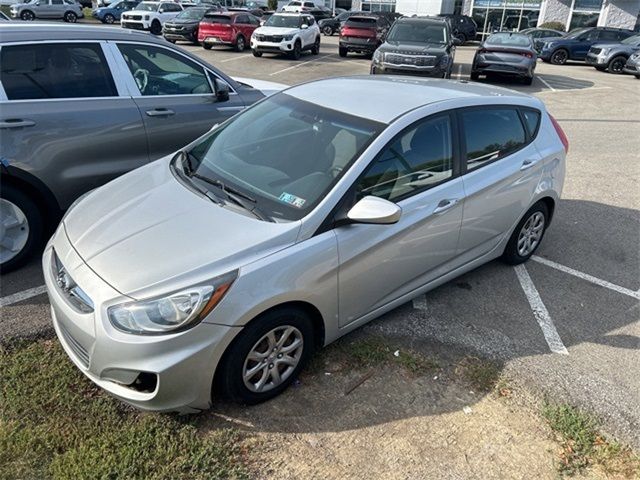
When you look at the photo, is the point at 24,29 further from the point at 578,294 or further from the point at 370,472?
the point at 578,294

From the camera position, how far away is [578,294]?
14.2 feet

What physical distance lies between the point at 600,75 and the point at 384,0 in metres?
29.6

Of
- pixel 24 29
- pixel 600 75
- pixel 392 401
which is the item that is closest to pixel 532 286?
pixel 392 401

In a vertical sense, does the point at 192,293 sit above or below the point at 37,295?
above

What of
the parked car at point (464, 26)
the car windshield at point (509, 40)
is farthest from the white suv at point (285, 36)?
the parked car at point (464, 26)

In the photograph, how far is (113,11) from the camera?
32156mm

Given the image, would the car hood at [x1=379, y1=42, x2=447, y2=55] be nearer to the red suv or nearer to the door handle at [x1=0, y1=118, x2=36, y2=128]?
the red suv

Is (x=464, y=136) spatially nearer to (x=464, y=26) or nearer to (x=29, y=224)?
(x=29, y=224)

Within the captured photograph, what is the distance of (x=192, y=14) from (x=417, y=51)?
45.6ft

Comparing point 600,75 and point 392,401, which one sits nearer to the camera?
point 392,401

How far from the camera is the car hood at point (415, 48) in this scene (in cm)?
1291

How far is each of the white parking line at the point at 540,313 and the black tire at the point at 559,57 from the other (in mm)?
21411

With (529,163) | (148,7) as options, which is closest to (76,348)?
(529,163)

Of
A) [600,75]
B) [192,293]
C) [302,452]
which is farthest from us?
[600,75]
